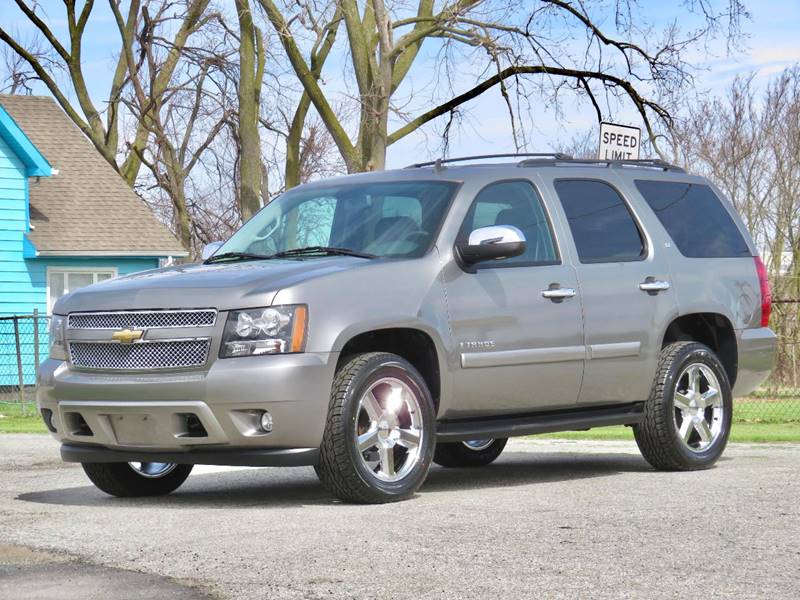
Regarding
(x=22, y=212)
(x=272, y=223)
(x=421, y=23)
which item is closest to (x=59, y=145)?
(x=22, y=212)

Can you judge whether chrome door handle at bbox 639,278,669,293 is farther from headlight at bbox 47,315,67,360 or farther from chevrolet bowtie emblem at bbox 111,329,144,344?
headlight at bbox 47,315,67,360

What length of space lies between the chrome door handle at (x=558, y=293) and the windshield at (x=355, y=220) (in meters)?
0.84

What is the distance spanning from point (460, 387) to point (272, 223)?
1.90 metres

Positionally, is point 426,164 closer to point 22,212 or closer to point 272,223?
point 272,223

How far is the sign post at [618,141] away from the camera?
1439 centimetres

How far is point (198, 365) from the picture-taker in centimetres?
800

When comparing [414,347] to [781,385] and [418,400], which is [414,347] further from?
[781,385]

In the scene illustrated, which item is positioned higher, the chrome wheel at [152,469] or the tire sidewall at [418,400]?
the tire sidewall at [418,400]

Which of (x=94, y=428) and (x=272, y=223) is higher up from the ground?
(x=272, y=223)

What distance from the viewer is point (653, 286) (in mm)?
9953

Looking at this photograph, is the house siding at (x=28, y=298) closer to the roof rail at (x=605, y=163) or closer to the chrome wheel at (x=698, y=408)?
the roof rail at (x=605, y=163)

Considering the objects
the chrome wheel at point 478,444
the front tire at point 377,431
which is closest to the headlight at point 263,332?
the front tire at point 377,431

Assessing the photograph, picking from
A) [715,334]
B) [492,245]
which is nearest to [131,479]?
[492,245]

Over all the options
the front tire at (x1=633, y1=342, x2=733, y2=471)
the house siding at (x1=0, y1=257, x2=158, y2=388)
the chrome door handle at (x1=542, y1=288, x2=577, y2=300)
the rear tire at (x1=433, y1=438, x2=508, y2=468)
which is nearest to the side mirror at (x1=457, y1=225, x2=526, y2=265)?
the chrome door handle at (x1=542, y1=288, x2=577, y2=300)
